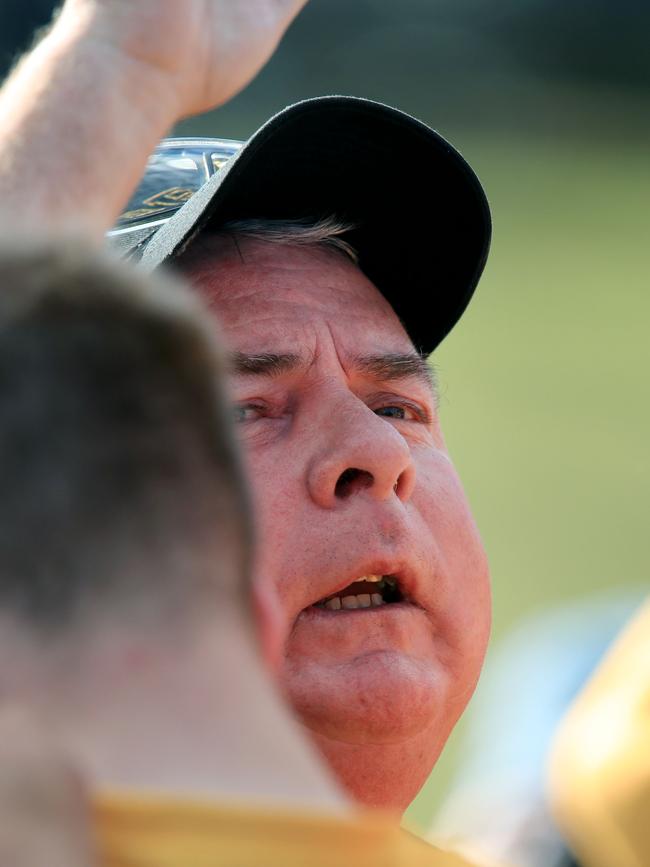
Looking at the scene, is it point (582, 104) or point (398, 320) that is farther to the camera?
point (582, 104)

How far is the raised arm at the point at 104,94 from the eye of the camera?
1.62 ft

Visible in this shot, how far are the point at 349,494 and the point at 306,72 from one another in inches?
73.9

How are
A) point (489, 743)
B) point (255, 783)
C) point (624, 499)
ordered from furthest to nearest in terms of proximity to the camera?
point (624, 499)
point (489, 743)
point (255, 783)

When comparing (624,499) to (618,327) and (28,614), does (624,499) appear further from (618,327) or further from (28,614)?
(28,614)

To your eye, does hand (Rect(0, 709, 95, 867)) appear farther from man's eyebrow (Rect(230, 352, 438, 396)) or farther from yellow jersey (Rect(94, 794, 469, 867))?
man's eyebrow (Rect(230, 352, 438, 396))

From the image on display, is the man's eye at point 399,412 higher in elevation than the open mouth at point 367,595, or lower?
higher

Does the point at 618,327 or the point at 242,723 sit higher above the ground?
the point at 242,723

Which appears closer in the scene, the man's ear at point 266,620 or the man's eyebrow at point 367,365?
the man's ear at point 266,620

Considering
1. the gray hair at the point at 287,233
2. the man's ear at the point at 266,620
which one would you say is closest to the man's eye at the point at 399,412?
the gray hair at the point at 287,233

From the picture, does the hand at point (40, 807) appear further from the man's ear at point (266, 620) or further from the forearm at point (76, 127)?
the forearm at point (76, 127)

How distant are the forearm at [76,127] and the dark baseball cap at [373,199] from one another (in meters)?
0.12

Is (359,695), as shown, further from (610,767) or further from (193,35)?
(193,35)

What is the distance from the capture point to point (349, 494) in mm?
648

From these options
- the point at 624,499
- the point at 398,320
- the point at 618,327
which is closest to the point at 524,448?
the point at 624,499
